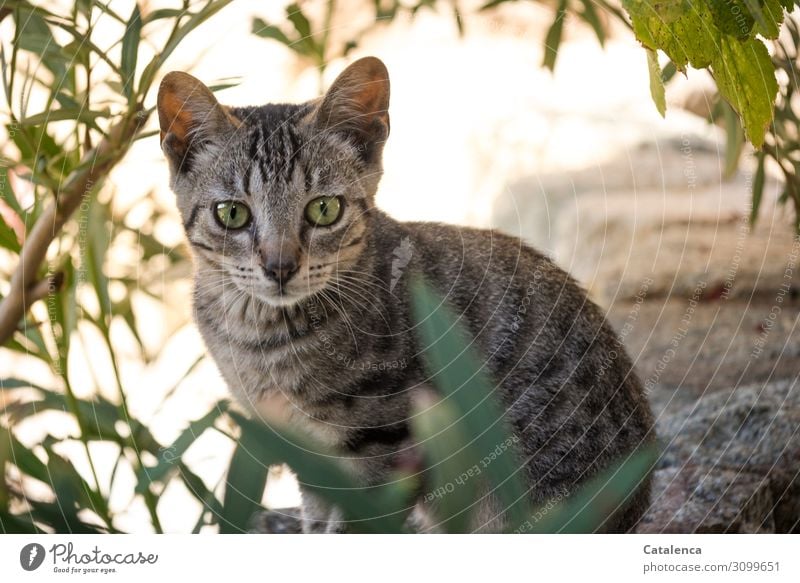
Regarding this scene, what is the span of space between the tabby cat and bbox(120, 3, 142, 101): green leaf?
49 millimetres

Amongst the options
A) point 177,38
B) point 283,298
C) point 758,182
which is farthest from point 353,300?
point 758,182

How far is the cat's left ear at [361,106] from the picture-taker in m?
0.95

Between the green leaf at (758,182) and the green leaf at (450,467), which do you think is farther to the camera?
the green leaf at (758,182)

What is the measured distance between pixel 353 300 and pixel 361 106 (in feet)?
0.86

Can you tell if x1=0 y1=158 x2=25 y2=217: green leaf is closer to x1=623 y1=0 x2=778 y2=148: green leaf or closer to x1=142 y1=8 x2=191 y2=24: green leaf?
x1=142 y1=8 x2=191 y2=24: green leaf

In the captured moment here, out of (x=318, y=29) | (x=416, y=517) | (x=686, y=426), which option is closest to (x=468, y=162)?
(x=318, y=29)

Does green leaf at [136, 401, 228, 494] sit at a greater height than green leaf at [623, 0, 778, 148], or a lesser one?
lesser

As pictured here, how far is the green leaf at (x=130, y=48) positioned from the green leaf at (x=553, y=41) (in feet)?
1.38

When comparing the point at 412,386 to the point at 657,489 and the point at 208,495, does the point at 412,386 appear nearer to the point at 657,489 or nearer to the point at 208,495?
the point at 208,495

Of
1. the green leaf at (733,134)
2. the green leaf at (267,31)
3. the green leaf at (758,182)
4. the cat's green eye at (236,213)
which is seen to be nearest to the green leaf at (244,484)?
the cat's green eye at (236,213)

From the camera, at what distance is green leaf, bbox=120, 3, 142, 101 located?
95 centimetres

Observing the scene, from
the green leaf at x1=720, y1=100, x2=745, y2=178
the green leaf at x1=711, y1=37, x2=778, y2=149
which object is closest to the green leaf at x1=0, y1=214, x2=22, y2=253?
the green leaf at x1=711, y1=37, x2=778, y2=149

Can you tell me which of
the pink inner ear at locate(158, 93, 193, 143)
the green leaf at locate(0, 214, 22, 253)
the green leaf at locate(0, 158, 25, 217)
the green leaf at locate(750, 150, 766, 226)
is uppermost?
the pink inner ear at locate(158, 93, 193, 143)

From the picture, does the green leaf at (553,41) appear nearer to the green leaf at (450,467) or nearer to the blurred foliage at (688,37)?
the blurred foliage at (688,37)
